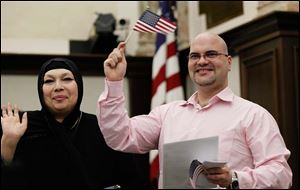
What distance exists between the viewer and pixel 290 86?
6.95 meters

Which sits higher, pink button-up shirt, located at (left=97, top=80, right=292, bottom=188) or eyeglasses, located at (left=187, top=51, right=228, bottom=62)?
eyeglasses, located at (left=187, top=51, right=228, bottom=62)

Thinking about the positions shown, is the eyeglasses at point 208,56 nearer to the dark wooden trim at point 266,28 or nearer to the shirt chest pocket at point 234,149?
the shirt chest pocket at point 234,149

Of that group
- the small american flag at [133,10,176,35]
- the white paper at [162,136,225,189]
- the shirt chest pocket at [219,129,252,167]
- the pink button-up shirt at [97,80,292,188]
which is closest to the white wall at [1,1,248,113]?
the small american flag at [133,10,176,35]

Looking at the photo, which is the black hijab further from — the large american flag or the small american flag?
the large american flag

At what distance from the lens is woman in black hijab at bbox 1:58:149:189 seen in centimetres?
337

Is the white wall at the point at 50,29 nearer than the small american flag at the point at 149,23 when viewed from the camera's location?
No

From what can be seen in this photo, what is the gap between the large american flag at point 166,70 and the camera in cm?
816

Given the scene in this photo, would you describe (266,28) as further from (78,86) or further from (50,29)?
(78,86)

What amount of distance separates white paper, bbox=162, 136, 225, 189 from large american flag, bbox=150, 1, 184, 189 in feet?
18.5

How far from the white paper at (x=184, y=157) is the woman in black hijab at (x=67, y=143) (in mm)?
887

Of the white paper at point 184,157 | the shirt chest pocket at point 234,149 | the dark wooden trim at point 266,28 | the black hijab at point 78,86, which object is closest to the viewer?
the white paper at point 184,157

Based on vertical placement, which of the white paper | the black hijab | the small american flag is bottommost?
the white paper

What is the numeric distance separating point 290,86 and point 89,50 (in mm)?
3365

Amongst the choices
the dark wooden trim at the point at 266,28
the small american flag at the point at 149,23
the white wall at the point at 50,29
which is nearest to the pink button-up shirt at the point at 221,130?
the small american flag at the point at 149,23
